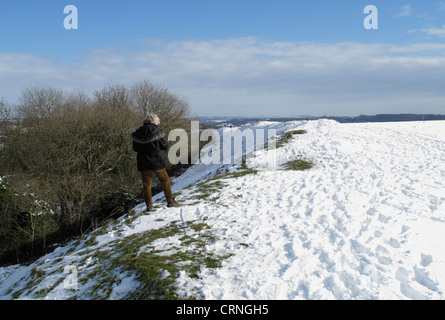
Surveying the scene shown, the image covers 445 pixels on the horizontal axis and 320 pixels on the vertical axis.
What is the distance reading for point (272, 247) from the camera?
15.8 ft

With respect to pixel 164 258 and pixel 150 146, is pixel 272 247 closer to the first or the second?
pixel 164 258

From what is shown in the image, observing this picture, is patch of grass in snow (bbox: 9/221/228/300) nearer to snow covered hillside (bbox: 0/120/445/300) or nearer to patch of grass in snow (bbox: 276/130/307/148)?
snow covered hillside (bbox: 0/120/445/300)

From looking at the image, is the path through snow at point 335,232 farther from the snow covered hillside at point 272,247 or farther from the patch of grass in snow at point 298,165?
the patch of grass in snow at point 298,165

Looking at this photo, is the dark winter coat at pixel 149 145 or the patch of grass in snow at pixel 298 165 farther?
the patch of grass in snow at pixel 298 165

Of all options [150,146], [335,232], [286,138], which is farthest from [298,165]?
[150,146]

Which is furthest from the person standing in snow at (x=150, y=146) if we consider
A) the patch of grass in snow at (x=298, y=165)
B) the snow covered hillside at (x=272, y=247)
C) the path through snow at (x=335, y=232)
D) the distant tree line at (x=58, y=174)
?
the distant tree line at (x=58, y=174)

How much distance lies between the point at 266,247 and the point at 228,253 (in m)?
0.72

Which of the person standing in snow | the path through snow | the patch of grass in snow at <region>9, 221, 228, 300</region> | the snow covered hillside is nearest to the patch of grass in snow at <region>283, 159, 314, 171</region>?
the path through snow

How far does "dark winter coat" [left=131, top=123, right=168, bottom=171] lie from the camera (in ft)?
21.7

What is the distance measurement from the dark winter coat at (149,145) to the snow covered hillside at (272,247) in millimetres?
1329

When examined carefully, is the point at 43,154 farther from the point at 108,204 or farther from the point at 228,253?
the point at 228,253

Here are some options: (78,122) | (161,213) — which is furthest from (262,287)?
(78,122)

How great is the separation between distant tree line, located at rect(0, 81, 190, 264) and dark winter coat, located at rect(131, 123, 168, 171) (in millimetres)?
10676

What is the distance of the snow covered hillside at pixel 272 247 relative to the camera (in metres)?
3.76
